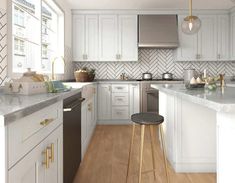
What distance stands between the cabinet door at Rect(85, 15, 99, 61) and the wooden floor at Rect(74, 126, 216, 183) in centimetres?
202

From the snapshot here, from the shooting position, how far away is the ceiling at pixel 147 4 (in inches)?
186

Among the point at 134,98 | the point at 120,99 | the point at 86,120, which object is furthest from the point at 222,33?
the point at 86,120

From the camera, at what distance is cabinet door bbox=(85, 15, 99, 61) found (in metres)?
5.27

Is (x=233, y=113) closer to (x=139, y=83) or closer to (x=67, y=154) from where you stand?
(x=67, y=154)

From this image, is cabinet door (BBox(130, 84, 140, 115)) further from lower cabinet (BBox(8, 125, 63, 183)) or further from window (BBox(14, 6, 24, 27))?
lower cabinet (BBox(8, 125, 63, 183))

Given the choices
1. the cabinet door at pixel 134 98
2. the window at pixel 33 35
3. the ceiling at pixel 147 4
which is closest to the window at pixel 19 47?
the window at pixel 33 35

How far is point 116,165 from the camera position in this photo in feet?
8.91

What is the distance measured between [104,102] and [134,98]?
64cm

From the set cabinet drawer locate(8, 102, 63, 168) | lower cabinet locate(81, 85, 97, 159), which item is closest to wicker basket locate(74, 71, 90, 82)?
lower cabinet locate(81, 85, 97, 159)

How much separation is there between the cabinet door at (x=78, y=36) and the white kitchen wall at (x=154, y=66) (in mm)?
549

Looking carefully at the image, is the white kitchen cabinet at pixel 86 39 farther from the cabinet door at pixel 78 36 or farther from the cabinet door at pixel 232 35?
the cabinet door at pixel 232 35

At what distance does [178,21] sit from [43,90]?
166 inches

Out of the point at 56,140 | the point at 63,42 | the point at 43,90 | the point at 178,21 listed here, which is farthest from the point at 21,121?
the point at 178,21

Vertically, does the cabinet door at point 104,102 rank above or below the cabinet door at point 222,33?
below
